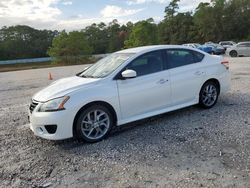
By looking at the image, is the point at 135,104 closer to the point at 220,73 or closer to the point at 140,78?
the point at 140,78

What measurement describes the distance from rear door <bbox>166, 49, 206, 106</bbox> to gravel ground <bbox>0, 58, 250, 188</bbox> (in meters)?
0.43

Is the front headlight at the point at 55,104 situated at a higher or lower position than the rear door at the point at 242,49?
higher

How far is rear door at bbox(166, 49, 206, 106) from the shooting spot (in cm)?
581

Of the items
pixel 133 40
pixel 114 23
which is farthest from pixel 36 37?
pixel 133 40

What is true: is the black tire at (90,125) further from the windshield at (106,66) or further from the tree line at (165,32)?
the tree line at (165,32)

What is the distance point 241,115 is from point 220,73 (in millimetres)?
1217

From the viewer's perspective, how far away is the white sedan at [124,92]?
473 cm

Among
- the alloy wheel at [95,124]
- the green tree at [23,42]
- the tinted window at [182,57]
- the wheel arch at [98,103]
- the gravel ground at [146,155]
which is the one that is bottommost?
the gravel ground at [146,155]

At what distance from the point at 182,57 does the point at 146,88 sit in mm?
1284

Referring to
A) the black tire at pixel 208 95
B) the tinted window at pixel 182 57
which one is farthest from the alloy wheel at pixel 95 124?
the black tire at pixel 208 95

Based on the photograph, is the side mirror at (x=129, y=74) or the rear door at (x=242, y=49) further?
the rear door at (x=242, y=49)

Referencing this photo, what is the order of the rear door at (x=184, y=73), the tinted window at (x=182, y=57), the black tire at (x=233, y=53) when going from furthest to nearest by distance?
the black tire at (x=233, y=53), the tinted window at (x=182, y=57), the rear door at (x=184, y=73)

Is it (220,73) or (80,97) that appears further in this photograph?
(220,73)

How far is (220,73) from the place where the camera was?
21.7 feet
